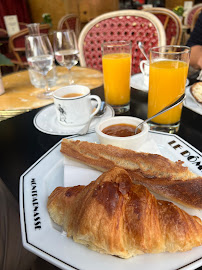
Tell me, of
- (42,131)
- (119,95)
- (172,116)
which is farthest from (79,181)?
(119,95)

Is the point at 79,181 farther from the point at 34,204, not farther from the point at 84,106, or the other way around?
the point at 84,106

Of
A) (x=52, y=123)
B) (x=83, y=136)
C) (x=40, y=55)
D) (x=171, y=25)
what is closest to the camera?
(x=83, y=136)

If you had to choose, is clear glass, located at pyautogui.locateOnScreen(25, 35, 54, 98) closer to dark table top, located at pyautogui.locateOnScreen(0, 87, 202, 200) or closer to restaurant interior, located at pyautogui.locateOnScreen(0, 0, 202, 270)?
restaurant interior, located at pyautogui.locateOnScreen(0, 0, 202, 270)

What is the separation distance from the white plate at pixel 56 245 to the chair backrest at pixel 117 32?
158 cm

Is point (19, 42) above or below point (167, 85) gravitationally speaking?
below

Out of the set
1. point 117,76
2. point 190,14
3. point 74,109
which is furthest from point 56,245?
point 190,14

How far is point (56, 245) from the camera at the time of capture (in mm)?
468

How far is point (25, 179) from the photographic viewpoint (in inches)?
25.4

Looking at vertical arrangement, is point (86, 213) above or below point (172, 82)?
below

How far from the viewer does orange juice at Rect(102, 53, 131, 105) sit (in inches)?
41.6

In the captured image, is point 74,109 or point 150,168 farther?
point 74,109

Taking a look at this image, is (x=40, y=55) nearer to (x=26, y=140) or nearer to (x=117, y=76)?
(x=117, y=76)

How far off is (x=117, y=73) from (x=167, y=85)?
0.29 metres

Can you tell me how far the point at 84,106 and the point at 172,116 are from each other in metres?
0.36
